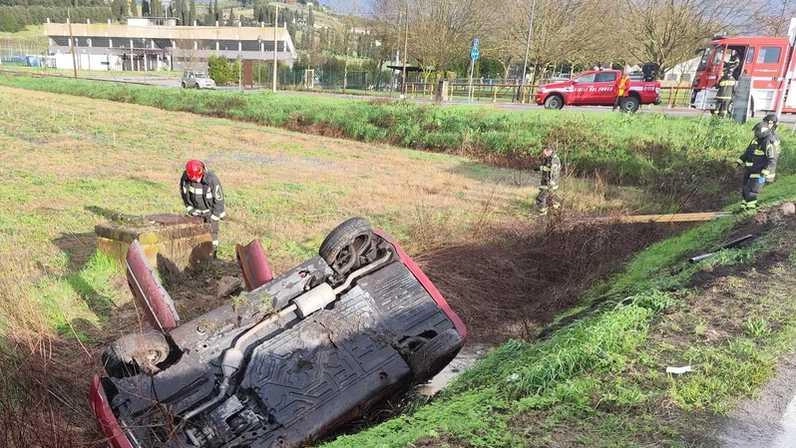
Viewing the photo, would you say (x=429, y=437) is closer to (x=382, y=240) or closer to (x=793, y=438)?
(x=793, y=438)

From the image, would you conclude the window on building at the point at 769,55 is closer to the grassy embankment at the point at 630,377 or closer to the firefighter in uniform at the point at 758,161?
the firefighter in uniform at the point at 758,161

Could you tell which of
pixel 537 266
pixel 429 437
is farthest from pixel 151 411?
pixel 537 266

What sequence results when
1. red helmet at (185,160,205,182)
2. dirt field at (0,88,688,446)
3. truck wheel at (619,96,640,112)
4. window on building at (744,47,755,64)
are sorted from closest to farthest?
dirt field at (0,88,688,446) → red helmet at (185,160,205,182) → window on building at (744,47,755,64) → truck wheel at (619,96,640,112)

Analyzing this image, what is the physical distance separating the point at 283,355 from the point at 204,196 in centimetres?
392

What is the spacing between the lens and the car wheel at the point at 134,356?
341cm

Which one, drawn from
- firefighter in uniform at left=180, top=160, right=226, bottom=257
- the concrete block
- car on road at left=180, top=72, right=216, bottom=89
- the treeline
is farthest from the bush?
the treeline

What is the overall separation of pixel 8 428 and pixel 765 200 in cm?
961

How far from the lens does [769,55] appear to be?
1758 cm

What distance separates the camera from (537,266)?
753cm

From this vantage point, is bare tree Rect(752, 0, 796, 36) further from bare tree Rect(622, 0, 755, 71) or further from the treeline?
the treeline

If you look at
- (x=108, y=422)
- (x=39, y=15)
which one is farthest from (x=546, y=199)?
(x=39, y=15)

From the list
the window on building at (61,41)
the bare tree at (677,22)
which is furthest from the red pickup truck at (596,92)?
the window on building at (61,41)

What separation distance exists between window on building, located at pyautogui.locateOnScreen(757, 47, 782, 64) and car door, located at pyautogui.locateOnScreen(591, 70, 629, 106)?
180 inches

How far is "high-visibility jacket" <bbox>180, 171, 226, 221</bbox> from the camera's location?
6.93 meters
